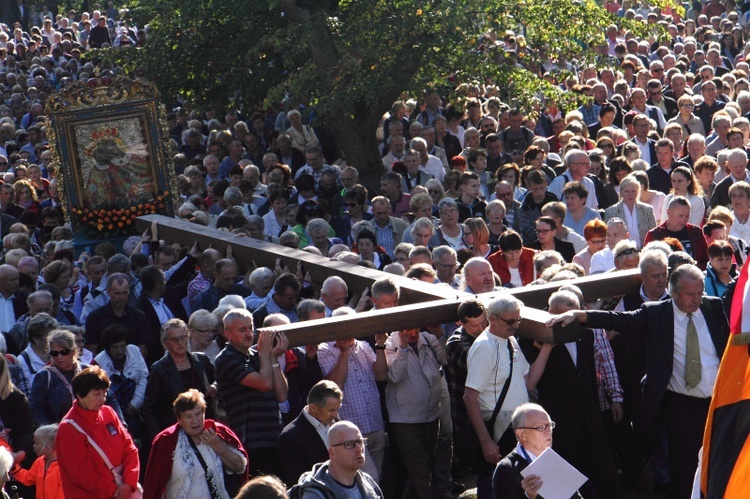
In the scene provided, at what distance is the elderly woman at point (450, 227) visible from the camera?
502 inches

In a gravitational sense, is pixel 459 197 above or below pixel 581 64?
below

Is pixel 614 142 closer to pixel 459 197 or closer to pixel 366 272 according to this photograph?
pixel 459 197

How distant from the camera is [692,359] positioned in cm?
862

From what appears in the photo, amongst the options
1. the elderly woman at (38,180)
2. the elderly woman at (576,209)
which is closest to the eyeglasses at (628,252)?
the elderly woman at (576,209)

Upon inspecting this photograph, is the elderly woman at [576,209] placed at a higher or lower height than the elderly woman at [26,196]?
lower

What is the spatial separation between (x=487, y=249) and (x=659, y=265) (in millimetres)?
3212

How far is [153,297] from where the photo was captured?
12.0 metres

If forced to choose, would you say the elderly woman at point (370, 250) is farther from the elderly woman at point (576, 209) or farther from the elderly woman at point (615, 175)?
the elderly woman at point (615, 175)

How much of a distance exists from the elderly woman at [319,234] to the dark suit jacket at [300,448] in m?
4.93

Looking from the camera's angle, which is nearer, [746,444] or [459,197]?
[746,444]

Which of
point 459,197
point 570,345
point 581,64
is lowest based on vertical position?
point 570,345

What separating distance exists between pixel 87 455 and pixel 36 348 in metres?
1.99

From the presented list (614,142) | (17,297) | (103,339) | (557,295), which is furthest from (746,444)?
(614,142)

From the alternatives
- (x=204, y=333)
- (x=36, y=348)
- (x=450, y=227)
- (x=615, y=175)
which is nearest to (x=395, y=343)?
(x=204, y=333)
